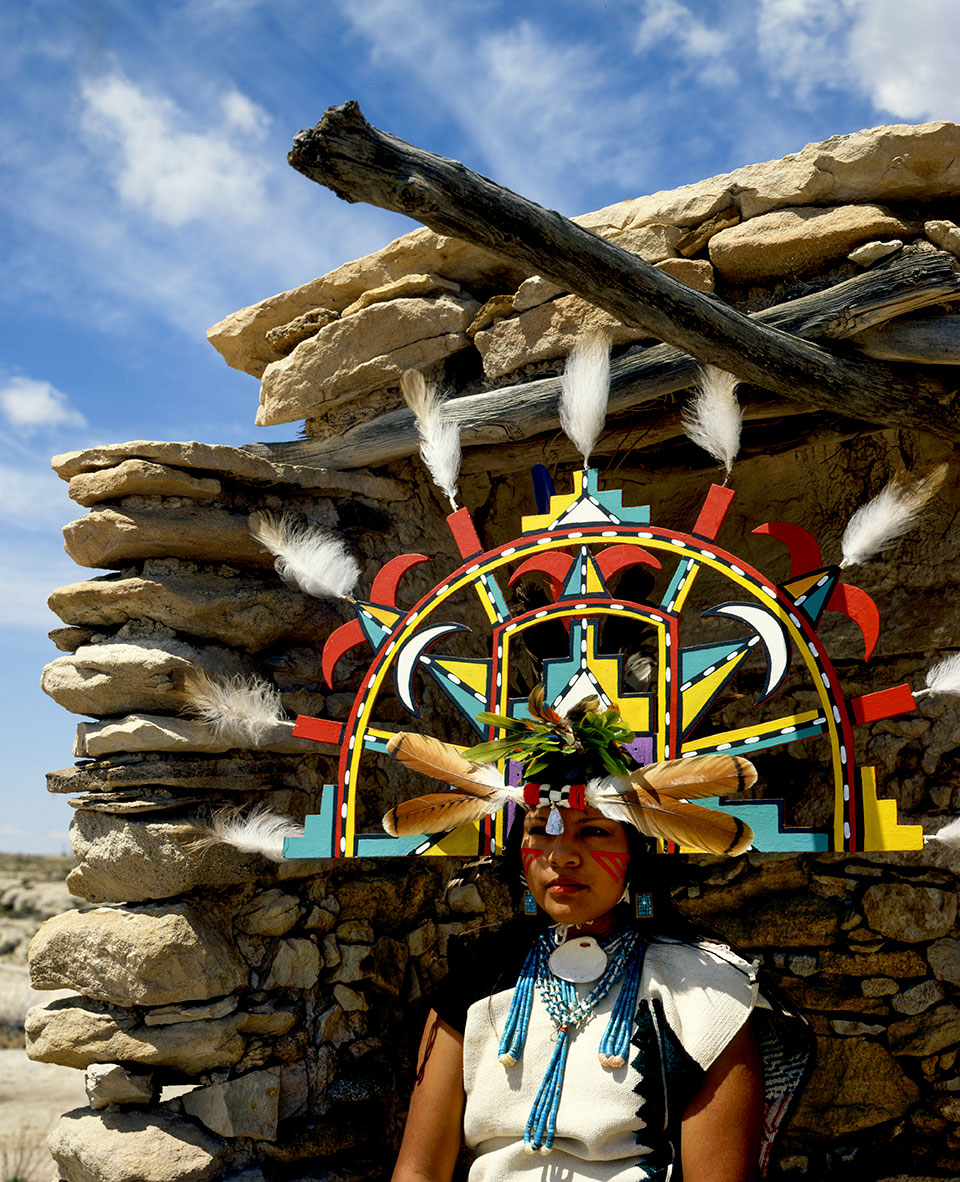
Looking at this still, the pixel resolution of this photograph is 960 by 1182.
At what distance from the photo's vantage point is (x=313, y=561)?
2895mm

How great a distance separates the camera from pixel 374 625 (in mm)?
2729

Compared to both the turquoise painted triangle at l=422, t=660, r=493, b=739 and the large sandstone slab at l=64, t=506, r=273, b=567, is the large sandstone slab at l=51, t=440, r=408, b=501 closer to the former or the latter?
the large sandstone slab at l=64, t=506, r=273, b=567

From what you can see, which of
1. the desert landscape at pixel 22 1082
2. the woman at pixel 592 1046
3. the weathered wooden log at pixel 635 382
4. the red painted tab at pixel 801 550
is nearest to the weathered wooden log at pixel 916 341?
the weathered wooden log at pixel 635 382

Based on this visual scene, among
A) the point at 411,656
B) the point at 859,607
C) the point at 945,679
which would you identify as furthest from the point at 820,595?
the point at 411,656

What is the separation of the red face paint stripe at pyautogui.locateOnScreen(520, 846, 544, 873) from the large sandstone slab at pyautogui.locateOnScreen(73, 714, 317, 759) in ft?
2.79

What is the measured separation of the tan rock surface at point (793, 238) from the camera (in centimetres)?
287

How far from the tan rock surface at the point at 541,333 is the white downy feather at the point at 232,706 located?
3.94 ft

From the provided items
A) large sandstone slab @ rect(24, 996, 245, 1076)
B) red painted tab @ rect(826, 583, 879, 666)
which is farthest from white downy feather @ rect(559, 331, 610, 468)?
large sandstone slab @ rect(24, 996, 245, 1076)

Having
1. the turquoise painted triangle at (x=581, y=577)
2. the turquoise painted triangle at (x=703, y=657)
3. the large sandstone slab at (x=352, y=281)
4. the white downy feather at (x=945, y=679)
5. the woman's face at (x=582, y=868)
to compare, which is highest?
the large sandstone slab at (x=352, y=281)

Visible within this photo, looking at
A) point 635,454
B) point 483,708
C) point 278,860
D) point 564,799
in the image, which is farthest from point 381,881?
point 635,454

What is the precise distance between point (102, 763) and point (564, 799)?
1454 mm

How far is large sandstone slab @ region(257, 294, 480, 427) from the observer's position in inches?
131

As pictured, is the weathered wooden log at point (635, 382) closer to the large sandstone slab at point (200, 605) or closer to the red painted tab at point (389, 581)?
the large sandstone slab at point (200, 605)

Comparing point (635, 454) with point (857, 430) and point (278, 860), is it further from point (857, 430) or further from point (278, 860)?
point (278, 860)
